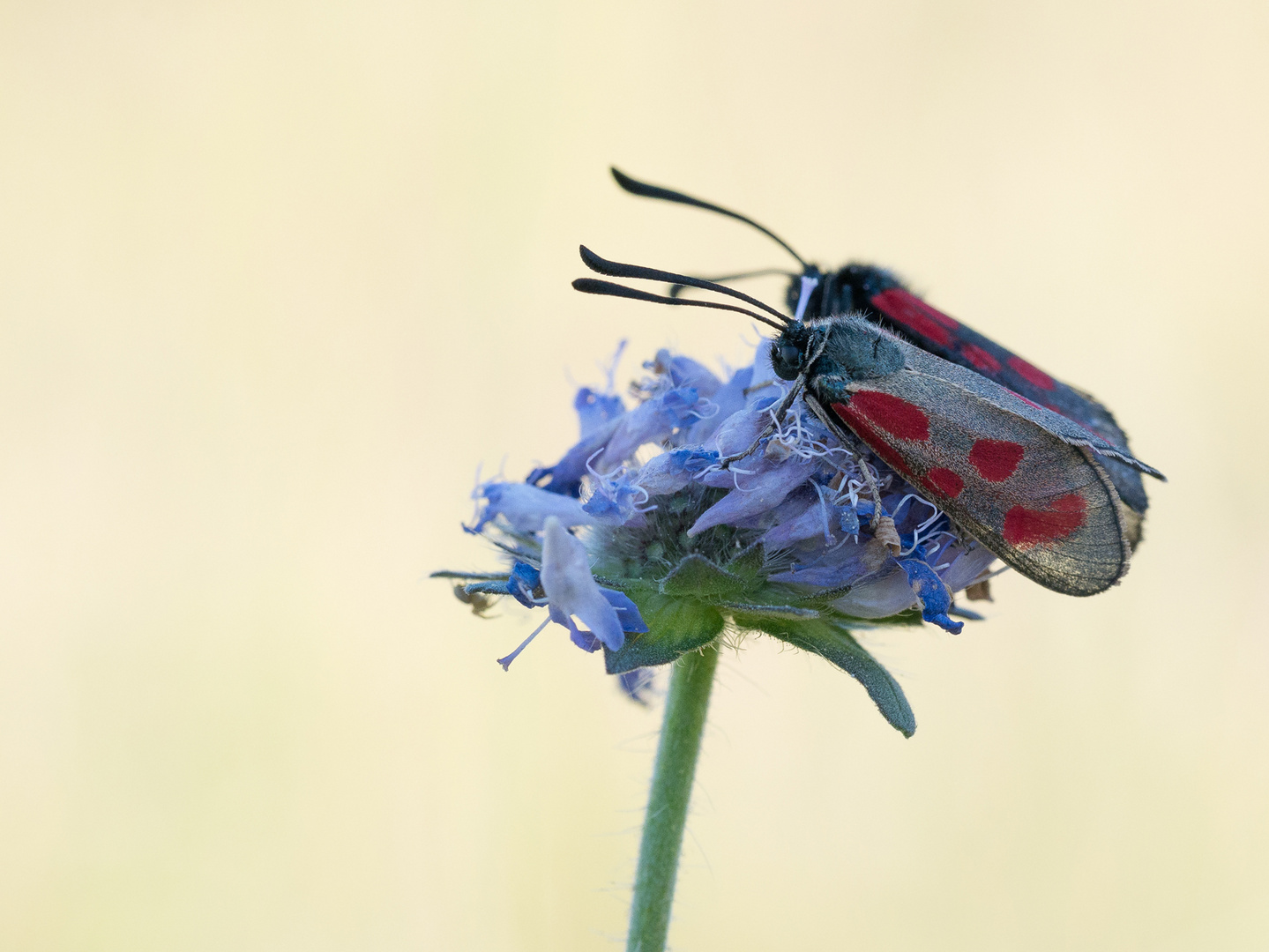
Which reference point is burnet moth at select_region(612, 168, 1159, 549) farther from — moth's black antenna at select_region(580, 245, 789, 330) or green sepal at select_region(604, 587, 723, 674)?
green sepal at select_region(604, 587, 723, 674)

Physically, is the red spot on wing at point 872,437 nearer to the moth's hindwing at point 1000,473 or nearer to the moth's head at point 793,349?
the moth's hindwing at point 1000,473

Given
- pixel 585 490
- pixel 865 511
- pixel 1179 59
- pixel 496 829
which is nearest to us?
pixel 865 511

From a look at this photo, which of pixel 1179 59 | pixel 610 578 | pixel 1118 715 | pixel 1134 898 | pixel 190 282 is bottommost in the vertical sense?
pixel 610 578

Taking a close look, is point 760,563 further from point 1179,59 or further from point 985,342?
point 1179,59

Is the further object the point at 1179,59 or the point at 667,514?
the point at 1179,59

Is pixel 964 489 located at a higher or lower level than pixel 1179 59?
lower

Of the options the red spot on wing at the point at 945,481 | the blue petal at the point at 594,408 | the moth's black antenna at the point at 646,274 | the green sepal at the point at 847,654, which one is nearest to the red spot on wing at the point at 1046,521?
the red spot on wing at the point at 945,481

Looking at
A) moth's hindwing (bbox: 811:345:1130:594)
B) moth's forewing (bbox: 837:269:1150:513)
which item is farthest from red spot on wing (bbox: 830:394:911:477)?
moth's forewing (bbox: 837:269:1150:513)

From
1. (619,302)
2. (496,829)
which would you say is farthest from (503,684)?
(619,302)
